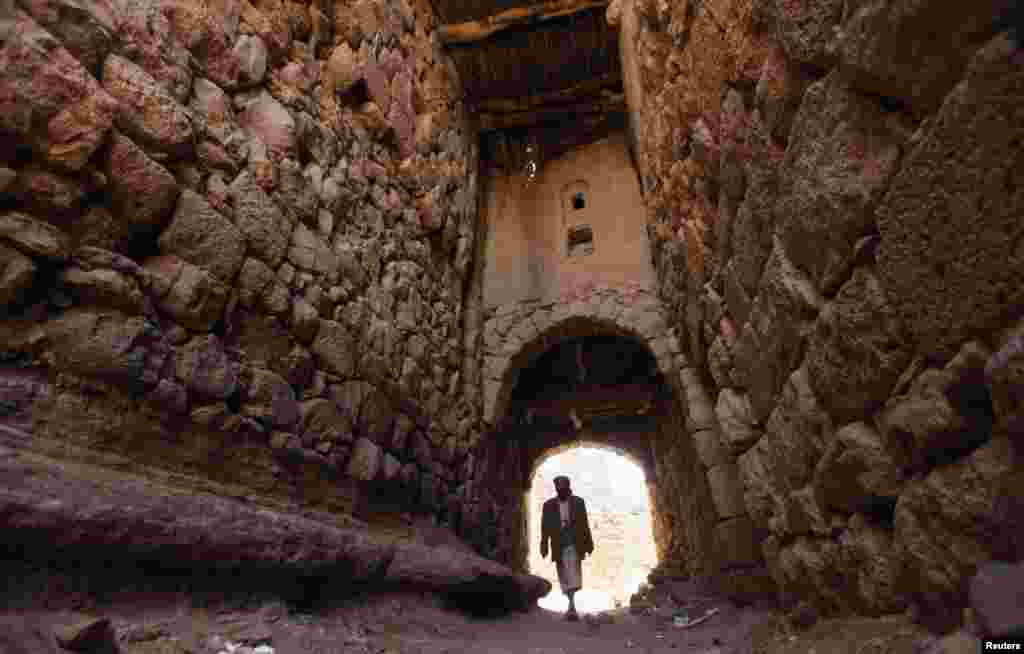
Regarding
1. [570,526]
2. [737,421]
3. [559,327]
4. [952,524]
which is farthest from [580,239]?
[952,524]

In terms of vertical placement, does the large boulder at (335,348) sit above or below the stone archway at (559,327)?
below

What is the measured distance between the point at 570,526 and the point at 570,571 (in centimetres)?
43

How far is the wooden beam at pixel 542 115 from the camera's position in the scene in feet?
21.0

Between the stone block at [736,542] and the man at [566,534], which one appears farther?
the man at [566,534]

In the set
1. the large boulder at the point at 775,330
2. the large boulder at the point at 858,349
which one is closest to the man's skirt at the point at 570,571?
the large boulder at the point at 775,330

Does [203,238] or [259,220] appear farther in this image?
[259,220]

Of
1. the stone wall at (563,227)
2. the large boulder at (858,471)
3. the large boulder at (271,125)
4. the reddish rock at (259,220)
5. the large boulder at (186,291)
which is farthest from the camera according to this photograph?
the stone wall at (563,227)

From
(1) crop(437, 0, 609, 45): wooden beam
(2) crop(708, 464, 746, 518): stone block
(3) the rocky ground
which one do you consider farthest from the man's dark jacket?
(1) crop(437, 0, 609, 45): wooden beam

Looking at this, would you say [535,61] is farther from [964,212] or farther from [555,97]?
[964,212]

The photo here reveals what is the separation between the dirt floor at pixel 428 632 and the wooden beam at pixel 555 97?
551cm

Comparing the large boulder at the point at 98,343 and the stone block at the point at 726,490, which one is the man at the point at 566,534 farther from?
the large boulder at the point at 98,343

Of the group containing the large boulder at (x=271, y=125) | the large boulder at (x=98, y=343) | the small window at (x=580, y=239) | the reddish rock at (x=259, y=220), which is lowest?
the large boulder at (x=98, y=343)

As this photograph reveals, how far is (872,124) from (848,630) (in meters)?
1.42

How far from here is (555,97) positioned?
6383 millimetres
